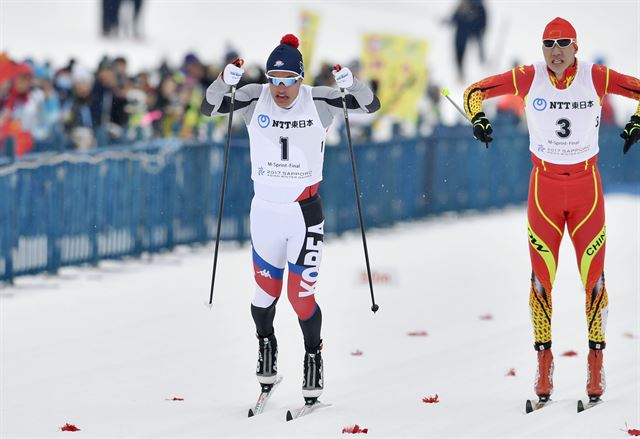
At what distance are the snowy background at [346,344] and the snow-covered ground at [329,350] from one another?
2 centimetres

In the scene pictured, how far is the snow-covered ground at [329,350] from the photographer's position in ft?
26.6

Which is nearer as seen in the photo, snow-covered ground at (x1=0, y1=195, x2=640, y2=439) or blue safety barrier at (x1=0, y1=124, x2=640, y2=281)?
snow-covered ground at (x1=0, y1=195, x2=640, y2=439)

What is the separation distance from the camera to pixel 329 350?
10.5 m

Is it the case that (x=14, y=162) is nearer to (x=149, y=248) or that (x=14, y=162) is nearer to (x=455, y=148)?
(x=149, y=248)

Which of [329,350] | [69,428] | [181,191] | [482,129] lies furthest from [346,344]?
[181,191]

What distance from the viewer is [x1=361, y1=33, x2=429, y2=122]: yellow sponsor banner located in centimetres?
2023

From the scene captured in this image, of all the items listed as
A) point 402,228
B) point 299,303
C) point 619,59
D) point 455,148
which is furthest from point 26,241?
point 619,59

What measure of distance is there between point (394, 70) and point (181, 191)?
604 centimetres

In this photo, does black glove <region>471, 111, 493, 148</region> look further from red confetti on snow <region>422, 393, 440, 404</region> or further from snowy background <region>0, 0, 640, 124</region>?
snowy background <region>0, 0, 640, 124</region>

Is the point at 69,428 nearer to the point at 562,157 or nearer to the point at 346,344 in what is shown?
the point at 562,157

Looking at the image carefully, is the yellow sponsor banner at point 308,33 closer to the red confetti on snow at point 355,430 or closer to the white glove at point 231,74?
the white glove at point 231,74

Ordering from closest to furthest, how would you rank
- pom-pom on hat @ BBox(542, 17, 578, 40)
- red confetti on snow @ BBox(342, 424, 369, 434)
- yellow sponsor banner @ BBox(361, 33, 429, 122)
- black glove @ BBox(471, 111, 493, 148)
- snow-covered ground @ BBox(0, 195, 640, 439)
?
red confetti on snow @ BBox(342, 424, 369, 434)
snow-covered ground @ BBox(0, 195, 640, 439)
pom-pom on hat @ BBox(542, 17, 578, 40)
black glove @ BBox(471, 111, 493, 148)
yellow sponsor banner @ BBox(361, 33, 429, 122)

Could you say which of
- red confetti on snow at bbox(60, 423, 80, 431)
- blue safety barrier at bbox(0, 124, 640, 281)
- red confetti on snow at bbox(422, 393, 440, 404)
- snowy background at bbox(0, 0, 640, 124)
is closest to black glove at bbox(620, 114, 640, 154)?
red confetti on snow at bbox(422, 393, 440, 404)

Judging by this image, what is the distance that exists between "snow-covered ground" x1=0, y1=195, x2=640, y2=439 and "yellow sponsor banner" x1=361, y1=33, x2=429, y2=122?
14.7ft
